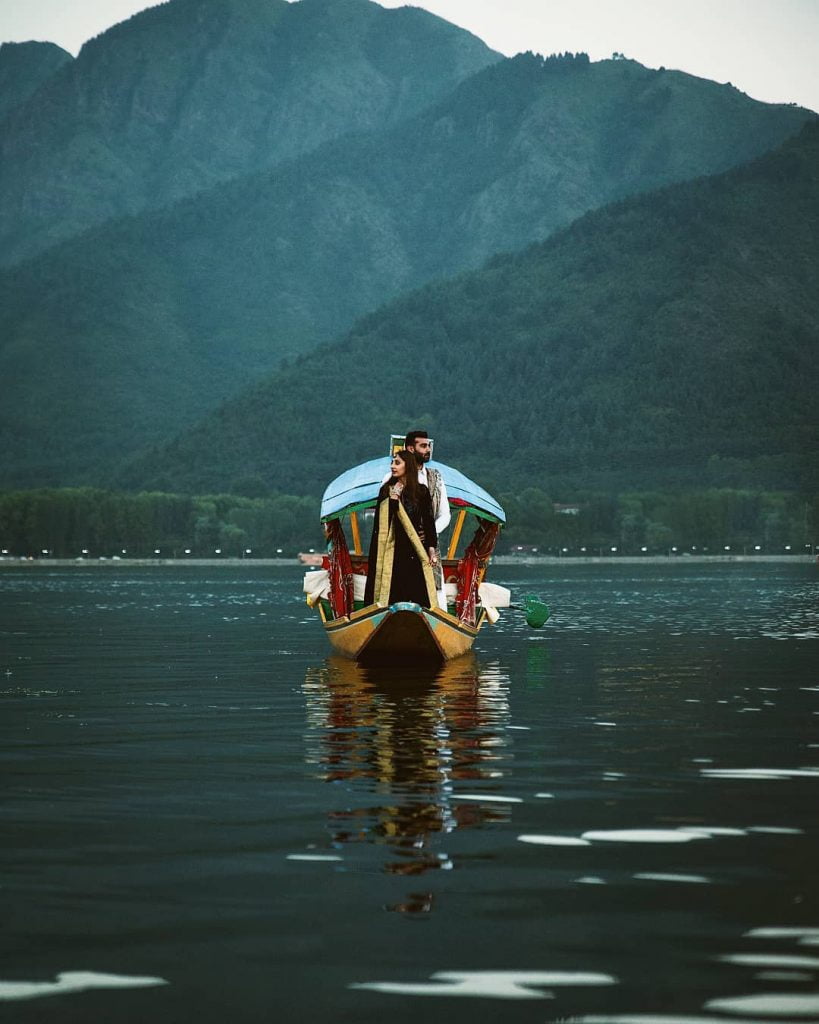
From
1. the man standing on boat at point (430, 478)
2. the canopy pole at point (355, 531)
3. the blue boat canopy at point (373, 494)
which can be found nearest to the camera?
the man standing on boat at point (430, 478)

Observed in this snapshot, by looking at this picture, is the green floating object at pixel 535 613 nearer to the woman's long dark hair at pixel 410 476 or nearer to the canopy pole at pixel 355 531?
the canopy pole at pixel 355 531

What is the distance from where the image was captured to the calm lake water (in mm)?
10273

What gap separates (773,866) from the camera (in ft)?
44.8

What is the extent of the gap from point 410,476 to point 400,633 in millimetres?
4839

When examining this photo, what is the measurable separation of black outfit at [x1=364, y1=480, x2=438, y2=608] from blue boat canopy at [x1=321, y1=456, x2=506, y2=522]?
377 centimetres

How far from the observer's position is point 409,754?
2123 cm

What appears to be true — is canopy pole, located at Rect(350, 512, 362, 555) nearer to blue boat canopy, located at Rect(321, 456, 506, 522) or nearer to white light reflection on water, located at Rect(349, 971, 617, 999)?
blue boat canopy, located at Rect(321, 456, 506, 522)

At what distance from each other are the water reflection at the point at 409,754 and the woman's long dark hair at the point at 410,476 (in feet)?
11.1

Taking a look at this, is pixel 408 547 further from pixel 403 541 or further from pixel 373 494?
pixel 373 494

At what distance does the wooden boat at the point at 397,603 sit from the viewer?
3772 cm

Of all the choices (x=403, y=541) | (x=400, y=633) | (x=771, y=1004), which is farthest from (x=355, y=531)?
(x=771, y=1004)

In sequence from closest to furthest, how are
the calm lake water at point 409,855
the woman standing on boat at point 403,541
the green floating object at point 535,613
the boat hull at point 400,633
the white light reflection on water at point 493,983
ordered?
the white light reflection on water at point 493,983
the calm lake water at point 409,855
the woman standing on boat at point 403,541
the boat hull at point 400,633
the green floating object at point 535,613

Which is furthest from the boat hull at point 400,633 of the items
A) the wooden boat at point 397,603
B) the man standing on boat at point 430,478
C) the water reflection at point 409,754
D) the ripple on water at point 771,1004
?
the ripple on water at point 771,1004

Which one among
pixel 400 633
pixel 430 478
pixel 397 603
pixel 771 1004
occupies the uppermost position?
pixel 430 478
